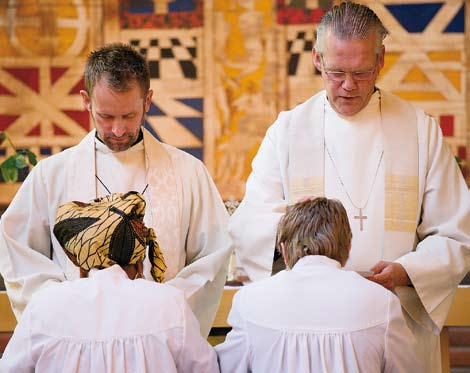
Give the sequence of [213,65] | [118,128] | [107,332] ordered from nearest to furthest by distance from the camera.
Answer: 1. [107,332]
2. [118,128]
3. [213,65]

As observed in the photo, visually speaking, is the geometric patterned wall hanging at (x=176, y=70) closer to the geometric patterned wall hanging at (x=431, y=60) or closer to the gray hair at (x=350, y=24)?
the geometric patterned wall hanging at (x=431, y=60)

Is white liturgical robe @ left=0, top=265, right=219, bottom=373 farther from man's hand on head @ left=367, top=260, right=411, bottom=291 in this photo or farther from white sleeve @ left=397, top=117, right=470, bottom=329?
white sleeve @ left=397, top=117, right=470, bottom=329

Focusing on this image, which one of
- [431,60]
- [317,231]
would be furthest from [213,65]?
[317,231]

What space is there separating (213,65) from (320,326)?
17.5ft

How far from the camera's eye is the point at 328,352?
326 centimetres

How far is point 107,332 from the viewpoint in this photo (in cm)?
323

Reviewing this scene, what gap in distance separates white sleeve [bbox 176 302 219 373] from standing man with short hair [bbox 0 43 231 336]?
0.74 metres

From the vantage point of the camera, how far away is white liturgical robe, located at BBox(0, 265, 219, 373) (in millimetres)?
3207

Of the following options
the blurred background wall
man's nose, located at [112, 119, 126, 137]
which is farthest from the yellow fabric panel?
the blurred background wall

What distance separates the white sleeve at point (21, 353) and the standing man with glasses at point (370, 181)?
3.93 ft

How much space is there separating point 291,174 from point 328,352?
129 cm

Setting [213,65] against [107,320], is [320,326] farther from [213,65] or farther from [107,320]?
[213,65]

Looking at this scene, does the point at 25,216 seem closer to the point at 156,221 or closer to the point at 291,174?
the point at 156,221

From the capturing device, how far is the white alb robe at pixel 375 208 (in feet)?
13.5
